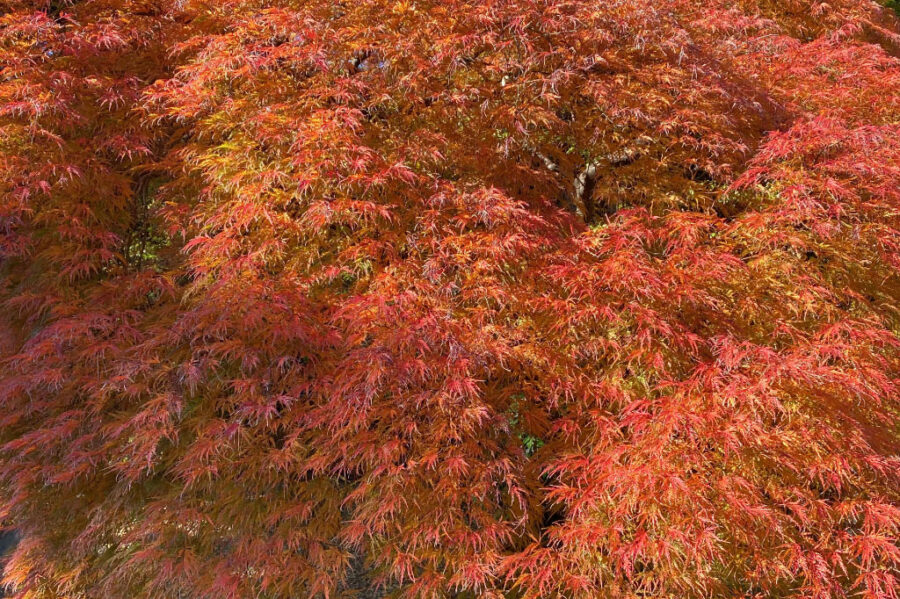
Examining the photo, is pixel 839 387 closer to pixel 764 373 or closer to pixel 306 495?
pixel 764 373

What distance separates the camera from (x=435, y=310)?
260cm

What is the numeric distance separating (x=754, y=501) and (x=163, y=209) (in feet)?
10.4

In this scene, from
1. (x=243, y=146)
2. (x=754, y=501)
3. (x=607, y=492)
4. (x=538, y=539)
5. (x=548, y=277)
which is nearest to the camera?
(x=754, y=501)

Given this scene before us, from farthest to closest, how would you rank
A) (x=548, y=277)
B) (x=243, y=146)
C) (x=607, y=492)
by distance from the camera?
1. (x=243, y=146)
2. (x=548, y=277)
3. (x=607, y=492)

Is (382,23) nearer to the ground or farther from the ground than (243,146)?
farther from the ground

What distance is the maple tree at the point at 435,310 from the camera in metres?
2.29

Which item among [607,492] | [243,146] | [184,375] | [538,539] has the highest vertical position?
[243,146]

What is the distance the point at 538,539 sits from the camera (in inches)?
103

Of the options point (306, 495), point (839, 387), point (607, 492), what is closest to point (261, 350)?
point (306, 495)

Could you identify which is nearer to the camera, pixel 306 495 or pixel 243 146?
pixel 306 495

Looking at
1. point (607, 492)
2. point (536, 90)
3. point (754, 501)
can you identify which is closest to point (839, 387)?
point (754, 501)

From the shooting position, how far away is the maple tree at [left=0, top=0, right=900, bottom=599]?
2.29 m

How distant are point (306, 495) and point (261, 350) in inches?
27.7

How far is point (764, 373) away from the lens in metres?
2.24
